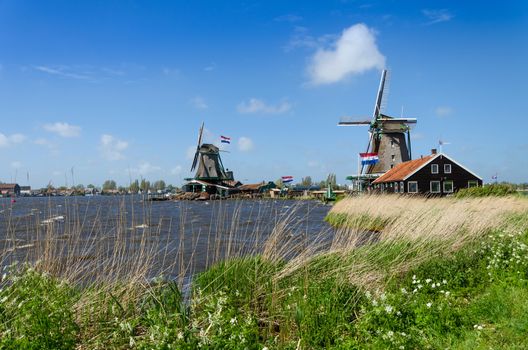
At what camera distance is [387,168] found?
44156mm

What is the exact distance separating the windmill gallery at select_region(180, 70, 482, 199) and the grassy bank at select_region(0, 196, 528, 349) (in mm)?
9934

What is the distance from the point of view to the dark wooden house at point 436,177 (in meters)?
34.0

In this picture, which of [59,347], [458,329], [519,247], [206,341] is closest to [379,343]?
[458,329]

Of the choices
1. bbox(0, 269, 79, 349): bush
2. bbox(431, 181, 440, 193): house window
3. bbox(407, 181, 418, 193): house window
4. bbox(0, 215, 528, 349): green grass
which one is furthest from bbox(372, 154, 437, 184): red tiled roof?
bbox(0, 269, 79, 349): bush

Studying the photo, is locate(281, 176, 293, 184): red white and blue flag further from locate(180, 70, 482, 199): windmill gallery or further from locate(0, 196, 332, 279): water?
locate(0, 196, 332, 279): water

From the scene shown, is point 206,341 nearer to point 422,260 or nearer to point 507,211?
point 422,260

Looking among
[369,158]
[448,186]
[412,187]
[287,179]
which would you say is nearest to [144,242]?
[412,187]

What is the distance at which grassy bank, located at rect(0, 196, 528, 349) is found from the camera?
4062mm

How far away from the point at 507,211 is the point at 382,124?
33.2m

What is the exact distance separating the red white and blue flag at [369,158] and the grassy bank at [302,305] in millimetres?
37156

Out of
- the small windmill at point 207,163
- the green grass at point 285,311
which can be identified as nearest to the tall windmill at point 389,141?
the small windmill at point 207,163

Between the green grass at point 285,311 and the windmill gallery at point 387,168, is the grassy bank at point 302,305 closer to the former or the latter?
the green grass at point 285,311

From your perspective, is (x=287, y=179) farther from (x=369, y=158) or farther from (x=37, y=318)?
(x=37, y=318)

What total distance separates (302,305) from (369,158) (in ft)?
134
